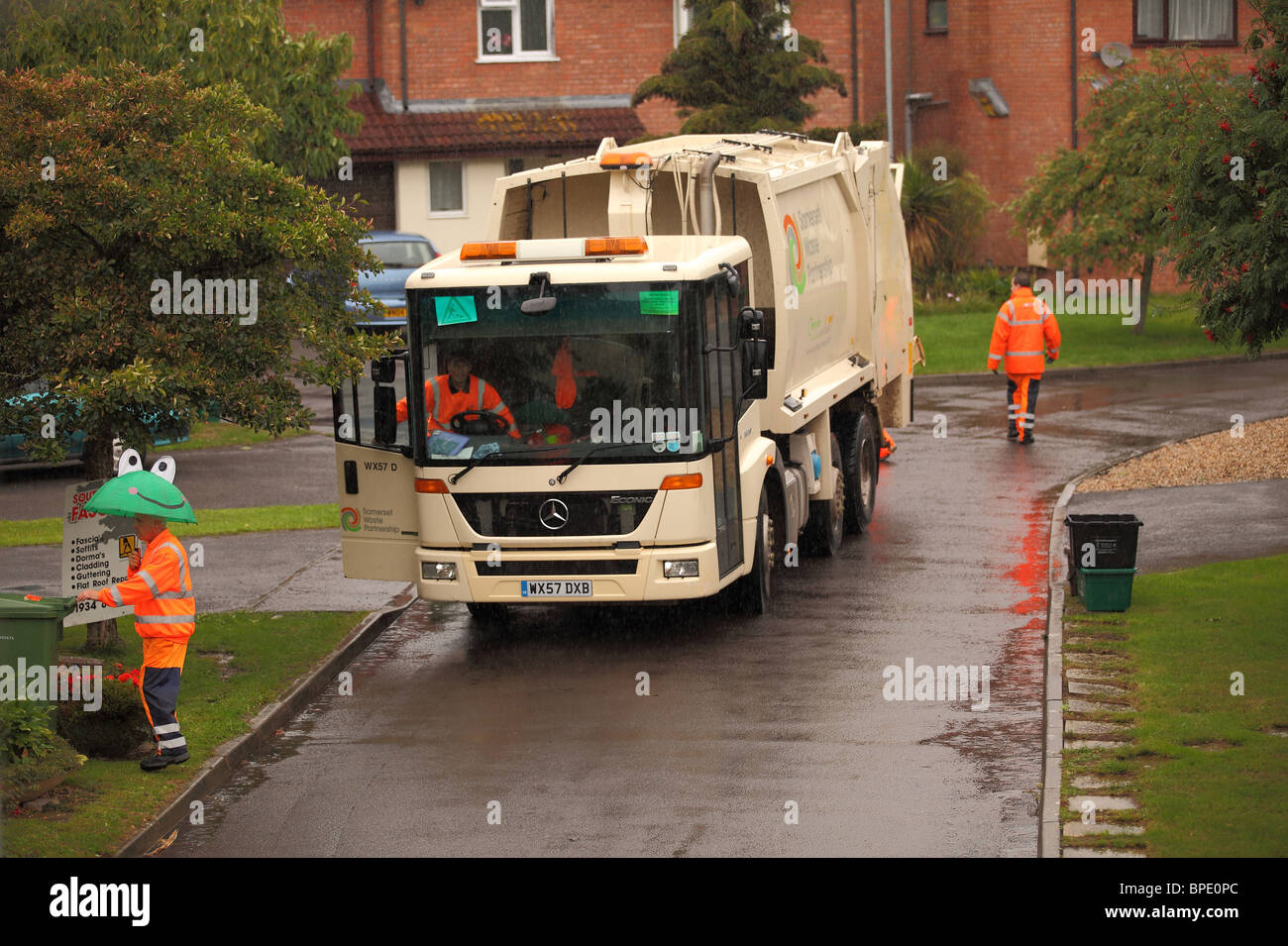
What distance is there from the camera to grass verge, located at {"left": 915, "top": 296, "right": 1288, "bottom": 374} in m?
28.1

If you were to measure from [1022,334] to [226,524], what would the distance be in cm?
970

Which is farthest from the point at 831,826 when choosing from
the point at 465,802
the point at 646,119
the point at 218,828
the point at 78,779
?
the point at 646,119

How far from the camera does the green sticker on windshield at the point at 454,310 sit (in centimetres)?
1173

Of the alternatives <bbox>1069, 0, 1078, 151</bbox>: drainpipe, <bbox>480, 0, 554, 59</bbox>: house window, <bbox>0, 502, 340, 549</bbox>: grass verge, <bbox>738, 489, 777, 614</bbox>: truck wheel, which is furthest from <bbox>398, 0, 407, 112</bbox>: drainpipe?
<bbox>738, 489, 777, 614</bbox>: truck wheel

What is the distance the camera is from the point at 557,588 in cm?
1170

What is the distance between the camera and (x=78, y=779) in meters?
8.99

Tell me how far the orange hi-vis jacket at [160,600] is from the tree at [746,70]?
2121 cm

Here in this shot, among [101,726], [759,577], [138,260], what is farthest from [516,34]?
[101,726]

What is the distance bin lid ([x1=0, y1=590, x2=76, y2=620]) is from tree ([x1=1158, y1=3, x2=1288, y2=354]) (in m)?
7.29

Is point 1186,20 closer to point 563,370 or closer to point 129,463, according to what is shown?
point 563,370

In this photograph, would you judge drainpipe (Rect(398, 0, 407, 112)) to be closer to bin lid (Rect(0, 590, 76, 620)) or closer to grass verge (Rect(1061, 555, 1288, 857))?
grass verge (Rect(1061, 555, 1288, 857))

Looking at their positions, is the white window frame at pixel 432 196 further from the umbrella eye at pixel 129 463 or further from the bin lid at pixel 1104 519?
the umbrella eye at pixel 129 463

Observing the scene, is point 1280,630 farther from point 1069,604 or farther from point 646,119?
point 646,119

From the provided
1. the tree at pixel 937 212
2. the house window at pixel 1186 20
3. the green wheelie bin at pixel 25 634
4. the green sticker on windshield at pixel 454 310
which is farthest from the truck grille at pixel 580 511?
the house window at pixel 1186 20
